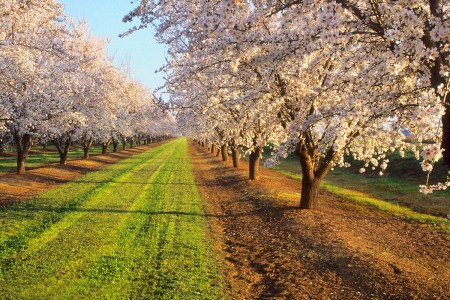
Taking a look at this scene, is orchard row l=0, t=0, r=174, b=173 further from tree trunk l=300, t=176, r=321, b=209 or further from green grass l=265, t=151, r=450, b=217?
green grass l=265, t=151, r=450, b=217

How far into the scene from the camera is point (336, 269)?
10.5 meters

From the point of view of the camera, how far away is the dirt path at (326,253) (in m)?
9.28

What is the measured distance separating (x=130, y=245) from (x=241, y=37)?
7.43 meters

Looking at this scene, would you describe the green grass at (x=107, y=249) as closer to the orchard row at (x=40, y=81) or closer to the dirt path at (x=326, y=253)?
the dirt path at (x=326, y=253)

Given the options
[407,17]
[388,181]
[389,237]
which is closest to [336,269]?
[389,237]

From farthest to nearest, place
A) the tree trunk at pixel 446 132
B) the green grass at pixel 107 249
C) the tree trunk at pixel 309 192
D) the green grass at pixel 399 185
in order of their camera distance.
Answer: the green grass at pixel 399 185
the tree trunk at pixel 309 192
the green grass at pixel 107 249
the tree trunk at pixel 446 132

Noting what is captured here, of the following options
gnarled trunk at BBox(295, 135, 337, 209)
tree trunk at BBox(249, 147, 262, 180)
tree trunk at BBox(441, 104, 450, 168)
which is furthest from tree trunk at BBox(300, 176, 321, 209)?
tree trunk at BBox(249, 147, 262, 180)

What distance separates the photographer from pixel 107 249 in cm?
1195

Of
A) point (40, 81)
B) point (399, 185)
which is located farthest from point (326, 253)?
point (399, 185)

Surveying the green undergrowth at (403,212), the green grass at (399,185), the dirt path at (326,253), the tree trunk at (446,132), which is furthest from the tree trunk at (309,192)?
the tree trunk at (446,132)

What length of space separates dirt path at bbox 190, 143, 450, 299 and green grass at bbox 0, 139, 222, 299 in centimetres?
103

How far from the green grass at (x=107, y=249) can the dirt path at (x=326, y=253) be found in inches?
40.7

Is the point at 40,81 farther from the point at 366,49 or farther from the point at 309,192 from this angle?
the point at 366,49

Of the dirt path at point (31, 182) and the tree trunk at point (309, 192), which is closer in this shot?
the tree trunk at point (309, 192)
